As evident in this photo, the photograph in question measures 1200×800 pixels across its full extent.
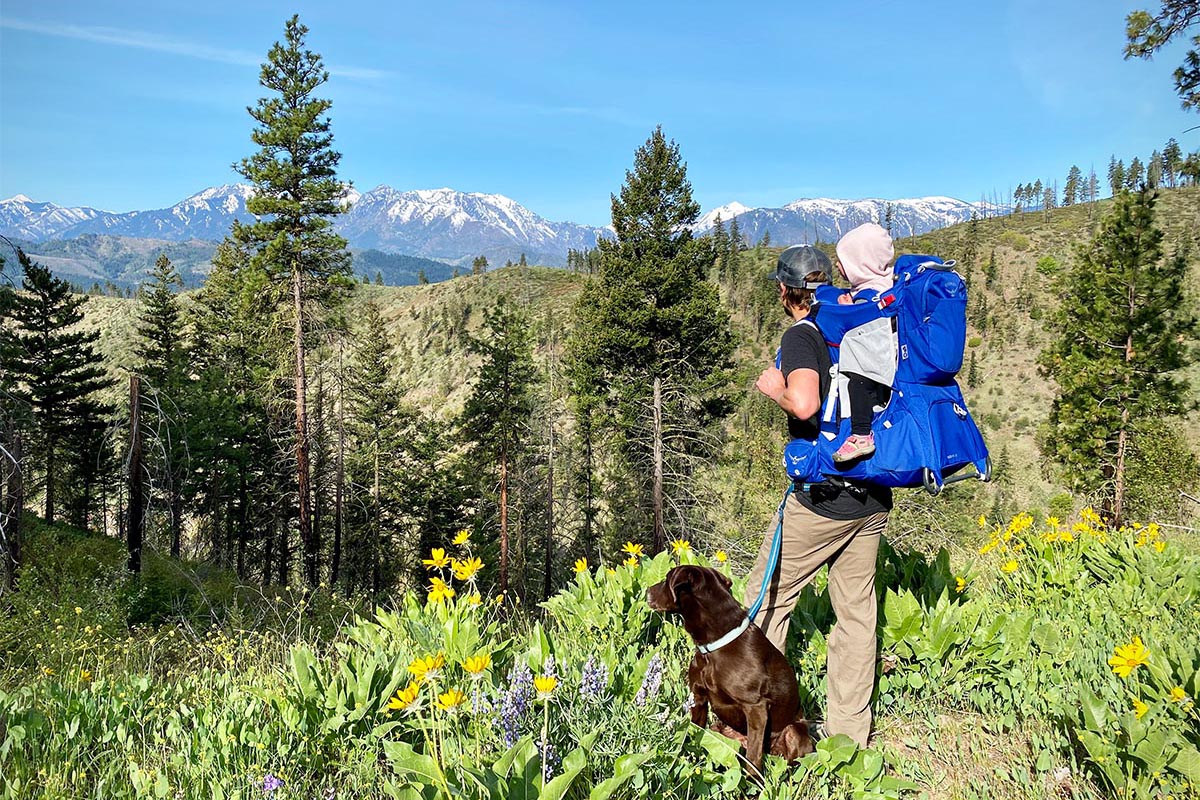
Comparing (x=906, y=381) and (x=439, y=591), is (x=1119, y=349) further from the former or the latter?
(x=439, y=591)

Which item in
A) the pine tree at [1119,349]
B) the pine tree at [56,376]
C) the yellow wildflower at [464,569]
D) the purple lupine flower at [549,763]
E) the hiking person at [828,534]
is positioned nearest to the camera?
the purple lupine flower at [549,763]

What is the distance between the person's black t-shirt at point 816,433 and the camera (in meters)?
2.63

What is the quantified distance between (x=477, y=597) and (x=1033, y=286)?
12867 cm

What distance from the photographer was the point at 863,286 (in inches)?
109

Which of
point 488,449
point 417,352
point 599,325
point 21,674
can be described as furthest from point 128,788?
point 417,352

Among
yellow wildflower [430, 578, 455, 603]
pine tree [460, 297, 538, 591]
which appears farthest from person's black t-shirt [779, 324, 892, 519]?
pine tree [460, 297, 538, 591]

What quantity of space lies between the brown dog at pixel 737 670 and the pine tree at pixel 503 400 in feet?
75.2

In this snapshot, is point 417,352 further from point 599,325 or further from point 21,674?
point 21,674

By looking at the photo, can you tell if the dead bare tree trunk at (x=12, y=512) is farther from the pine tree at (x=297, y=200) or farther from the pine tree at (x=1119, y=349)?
the pine tree at (x=1119, y=349)

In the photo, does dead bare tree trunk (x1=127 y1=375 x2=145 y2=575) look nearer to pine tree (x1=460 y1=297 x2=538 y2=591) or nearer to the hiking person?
pine tree (x1=460 y1=297 x2=538 y2=591)

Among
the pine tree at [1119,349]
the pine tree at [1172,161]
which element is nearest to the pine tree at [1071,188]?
the pine tree at [1172,161]

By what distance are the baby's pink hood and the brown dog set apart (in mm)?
1431

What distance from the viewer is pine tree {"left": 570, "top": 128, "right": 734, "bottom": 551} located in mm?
20391

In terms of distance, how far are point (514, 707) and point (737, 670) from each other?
0.89m
